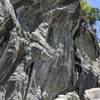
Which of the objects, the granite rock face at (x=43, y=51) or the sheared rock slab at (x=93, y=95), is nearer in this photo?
the granite rock face at (x=43, y=51)

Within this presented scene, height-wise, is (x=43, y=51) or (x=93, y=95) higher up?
(x=43, y=51)

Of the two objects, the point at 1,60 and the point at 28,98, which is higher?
the point at 1,60

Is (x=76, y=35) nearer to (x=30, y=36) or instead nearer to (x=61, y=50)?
(x=61, y=50)

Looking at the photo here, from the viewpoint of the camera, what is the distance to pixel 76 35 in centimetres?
1500

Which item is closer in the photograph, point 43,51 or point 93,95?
point 93,95

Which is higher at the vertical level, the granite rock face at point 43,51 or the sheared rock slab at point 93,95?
the granite rock face at point 43,51

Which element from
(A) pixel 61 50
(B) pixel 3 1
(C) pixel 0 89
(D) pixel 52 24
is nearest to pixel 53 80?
(A) pixel 61 50

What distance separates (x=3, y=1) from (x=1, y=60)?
1.65m

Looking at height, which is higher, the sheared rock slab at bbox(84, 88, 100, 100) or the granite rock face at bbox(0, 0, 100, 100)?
the granite rock face at bbox(0, 0, 100, 100)

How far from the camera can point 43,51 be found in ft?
39.0

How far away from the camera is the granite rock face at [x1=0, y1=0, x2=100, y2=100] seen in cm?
1052

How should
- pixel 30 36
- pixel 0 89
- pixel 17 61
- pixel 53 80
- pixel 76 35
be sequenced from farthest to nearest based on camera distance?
pixel 76 35 → pixel 53 80 → pixel 30 36 → pixel 17 61 → pixel 0 89

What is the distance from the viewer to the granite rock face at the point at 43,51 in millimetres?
10523

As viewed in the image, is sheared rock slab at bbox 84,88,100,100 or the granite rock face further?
sheared rock slab at bbox 84,88,100,100
